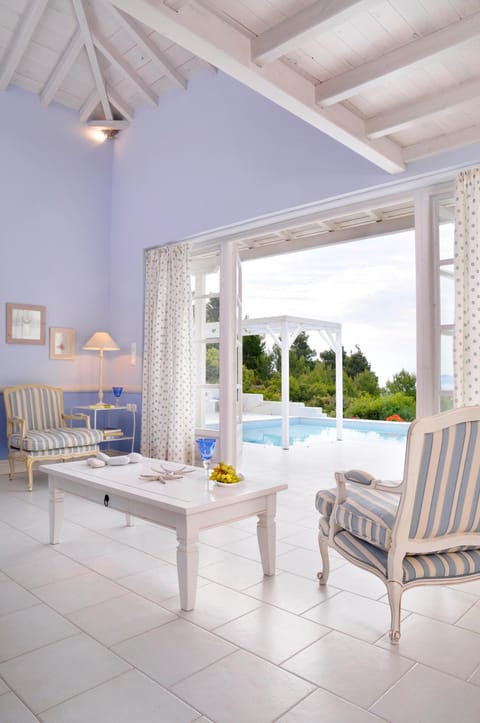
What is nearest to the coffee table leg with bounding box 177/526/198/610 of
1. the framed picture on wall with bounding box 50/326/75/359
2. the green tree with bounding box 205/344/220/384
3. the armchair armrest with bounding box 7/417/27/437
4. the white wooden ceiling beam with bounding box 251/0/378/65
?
the white wooden ceiling beam with bounding box 251/0/378/65

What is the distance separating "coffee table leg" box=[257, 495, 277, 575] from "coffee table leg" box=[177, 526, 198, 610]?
1.63 ft

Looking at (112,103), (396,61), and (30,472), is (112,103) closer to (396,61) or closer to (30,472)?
(30,472)

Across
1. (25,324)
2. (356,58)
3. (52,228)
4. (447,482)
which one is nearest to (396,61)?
(356,58)

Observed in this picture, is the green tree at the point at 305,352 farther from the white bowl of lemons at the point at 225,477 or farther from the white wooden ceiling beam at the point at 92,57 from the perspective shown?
the white bowl of lemons at the point at 225,477

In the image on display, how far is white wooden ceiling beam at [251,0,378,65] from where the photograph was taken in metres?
2.23

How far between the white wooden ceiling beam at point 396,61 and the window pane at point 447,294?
1590 millimetres

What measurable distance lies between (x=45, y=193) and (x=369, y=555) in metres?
5.39

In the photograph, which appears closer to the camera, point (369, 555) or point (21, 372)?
point (369, 555)

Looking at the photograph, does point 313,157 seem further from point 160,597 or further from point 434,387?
point 160,597

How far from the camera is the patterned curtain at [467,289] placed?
3.56m

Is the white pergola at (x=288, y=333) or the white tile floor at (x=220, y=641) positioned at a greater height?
the white pergola at (x=288, y=333)

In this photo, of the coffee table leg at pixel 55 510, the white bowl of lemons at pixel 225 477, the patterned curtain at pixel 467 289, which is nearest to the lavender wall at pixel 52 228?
the coffee table leg at pixel 55 510

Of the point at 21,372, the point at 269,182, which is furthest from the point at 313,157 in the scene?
the point at 21,372

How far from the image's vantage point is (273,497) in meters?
2.76
